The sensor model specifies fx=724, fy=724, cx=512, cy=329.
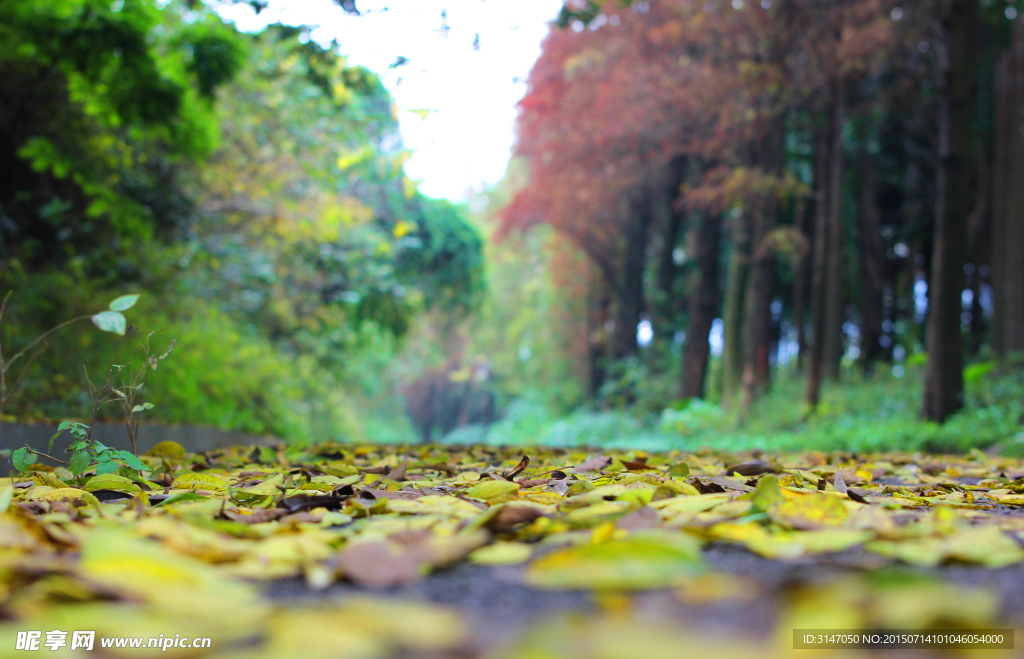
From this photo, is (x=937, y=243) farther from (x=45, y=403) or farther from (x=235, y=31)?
(x=45, y=403)

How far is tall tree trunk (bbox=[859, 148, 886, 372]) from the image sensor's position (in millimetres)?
12586

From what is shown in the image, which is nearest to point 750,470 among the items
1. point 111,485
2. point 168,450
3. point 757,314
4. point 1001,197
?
point 111,485

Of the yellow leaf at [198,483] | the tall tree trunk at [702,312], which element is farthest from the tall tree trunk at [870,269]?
the yellow leaf at [198,483]

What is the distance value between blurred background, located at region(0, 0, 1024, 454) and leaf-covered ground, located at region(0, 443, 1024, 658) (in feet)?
7.76

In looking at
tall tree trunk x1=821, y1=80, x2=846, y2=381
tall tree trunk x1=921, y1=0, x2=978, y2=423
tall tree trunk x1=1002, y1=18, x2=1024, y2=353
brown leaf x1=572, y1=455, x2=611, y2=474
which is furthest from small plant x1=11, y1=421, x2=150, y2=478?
tall tree trunk x1=1002, y1=18, x2=1024, y2=353

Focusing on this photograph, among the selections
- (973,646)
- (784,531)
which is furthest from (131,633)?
(784,531)

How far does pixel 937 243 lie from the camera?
604cm

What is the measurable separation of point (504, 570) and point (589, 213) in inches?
522

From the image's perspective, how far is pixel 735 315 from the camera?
401 inches

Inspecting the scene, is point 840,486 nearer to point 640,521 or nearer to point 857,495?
point 857,495

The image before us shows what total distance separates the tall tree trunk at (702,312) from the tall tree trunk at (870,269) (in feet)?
9.71

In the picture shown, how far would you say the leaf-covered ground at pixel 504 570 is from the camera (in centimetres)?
70

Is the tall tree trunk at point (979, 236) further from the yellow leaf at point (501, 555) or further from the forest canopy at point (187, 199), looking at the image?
the yellow leaf at point (501, 555)

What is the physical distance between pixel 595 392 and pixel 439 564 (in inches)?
595
